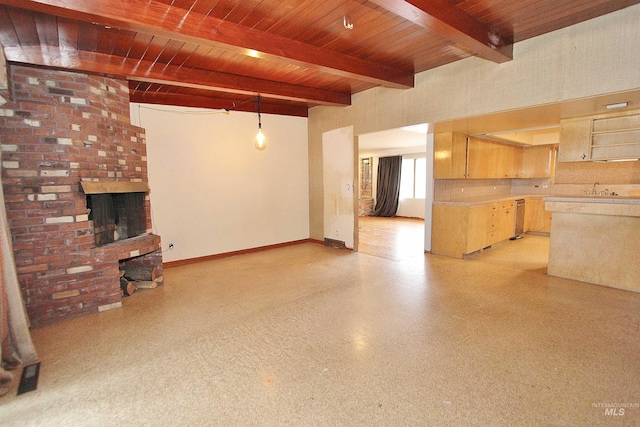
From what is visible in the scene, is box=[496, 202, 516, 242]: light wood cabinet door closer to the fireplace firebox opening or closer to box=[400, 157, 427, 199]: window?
box=[400, 157, 427, 199]: window

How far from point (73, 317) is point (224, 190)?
2.76m

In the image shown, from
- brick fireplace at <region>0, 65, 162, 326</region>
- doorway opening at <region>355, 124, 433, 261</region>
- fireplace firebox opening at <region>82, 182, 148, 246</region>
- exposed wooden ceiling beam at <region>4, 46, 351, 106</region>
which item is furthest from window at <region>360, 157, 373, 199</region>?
brick fireplace at <region>0, 65, 162, 326</region>

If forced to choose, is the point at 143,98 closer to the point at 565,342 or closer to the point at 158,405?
the point at 158,405

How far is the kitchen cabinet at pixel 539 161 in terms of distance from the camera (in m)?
6.64

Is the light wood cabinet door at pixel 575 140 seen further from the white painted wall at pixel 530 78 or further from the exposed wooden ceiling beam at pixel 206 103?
the exposed wooden ceiling beam at pixel 206 103

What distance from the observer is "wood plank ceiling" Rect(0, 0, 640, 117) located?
2379mm

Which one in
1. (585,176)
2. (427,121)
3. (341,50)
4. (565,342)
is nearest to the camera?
(565,342)

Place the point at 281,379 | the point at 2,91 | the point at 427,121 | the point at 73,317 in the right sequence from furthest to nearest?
the point at 427,121 < the point at 73,317 < the point at 2,91 < the point at 281,379

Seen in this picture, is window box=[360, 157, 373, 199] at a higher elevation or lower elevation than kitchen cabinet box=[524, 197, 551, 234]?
higher

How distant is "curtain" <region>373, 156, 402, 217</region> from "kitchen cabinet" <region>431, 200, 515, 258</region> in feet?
16.0

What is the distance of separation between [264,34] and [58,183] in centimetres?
244

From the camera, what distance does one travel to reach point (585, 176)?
4531 mm

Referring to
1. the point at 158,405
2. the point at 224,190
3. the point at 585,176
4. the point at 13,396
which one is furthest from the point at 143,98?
the point at 585,176

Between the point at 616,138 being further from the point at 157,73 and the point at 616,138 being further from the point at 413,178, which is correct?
the point at 413,178
